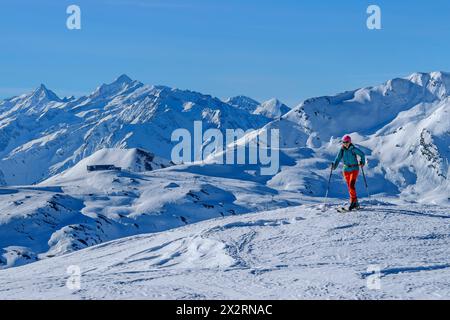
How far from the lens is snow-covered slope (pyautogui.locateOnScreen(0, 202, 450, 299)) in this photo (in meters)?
16.1

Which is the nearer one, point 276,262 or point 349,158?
point 276,262

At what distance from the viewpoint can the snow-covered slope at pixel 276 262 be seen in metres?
16.1

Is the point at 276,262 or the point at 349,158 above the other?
the point at 349,158

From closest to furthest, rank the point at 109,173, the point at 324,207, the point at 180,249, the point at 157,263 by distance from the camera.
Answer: the point at 157,263
the point at 180,249
the point at 324,207
the point at 109,173

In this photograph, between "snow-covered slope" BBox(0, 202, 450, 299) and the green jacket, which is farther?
the green jacket

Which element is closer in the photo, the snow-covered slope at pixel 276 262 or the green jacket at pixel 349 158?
the snow-covered slope at pixel 276 262

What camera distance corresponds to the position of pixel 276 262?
65.1 ft

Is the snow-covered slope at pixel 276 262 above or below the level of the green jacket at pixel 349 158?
below

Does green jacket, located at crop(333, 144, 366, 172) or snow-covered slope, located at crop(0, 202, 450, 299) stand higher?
green jacket, located at crop(333, 144, 366, 172)

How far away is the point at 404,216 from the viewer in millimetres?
24828
